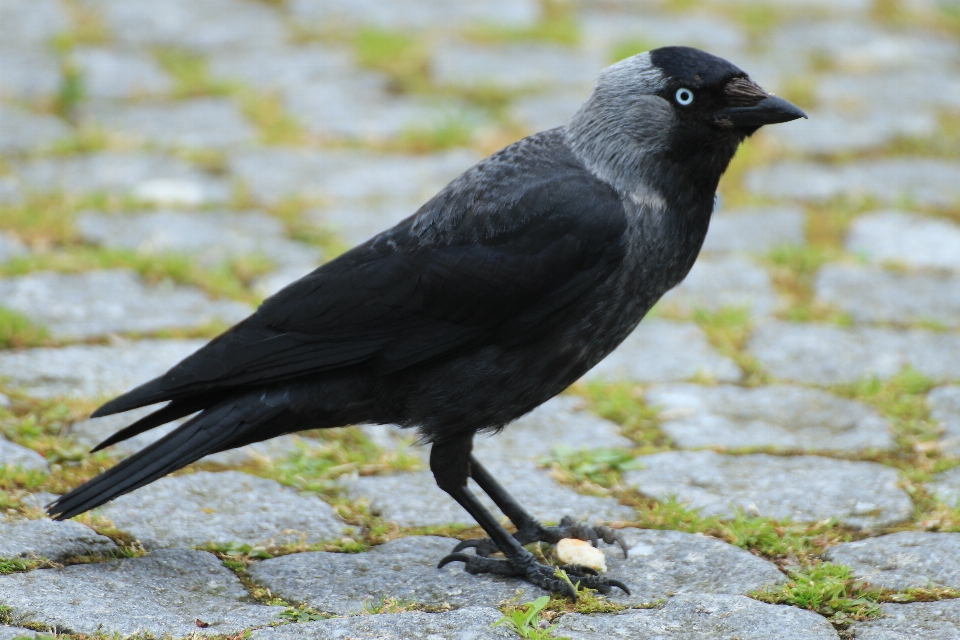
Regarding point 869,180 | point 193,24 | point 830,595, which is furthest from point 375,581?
point 193,24

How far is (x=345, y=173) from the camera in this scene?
5.83m

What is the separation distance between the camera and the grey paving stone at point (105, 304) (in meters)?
4.22

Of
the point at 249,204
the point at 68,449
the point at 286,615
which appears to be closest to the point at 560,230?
the point at 286,615

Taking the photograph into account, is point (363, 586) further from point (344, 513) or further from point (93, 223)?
point (93, 223)

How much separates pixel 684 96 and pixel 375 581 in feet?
5.03

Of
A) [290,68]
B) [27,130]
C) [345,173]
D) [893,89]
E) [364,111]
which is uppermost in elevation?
[290,68]

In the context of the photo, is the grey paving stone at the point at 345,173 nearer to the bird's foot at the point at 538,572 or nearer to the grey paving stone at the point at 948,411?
the grey paving stone at the point at 948,411

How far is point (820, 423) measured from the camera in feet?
12.7

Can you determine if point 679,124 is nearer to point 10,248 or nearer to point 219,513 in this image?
point 219,513

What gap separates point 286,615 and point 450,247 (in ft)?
3.54

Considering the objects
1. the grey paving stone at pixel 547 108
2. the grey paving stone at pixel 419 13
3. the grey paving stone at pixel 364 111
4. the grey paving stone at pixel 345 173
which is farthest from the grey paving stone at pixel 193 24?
the grey paving stone at pixel 547 108

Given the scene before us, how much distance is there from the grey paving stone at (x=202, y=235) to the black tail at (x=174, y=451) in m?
1.78

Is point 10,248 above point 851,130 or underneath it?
underneath

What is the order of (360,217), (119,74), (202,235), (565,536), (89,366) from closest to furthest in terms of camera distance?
(565,536), (89,366), (202,235), (360,217), (119,74)
